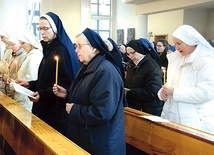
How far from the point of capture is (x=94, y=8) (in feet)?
55.8

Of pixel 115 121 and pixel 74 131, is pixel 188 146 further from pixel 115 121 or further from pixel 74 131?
pixel 74 131

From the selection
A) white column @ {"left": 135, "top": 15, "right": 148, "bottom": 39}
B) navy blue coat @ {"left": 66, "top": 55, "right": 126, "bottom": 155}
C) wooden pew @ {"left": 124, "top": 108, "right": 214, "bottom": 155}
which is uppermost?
white column @ {"left": 135, "top": 15, "right": 148, "bottom": 39}

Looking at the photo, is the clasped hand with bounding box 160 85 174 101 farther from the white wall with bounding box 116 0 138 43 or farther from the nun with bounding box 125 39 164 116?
the white wall with bounding box 116 0 138 43

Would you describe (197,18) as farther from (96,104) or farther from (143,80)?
(96,104)

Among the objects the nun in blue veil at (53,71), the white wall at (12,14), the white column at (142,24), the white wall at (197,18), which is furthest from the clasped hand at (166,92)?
the white wall at (197,18)

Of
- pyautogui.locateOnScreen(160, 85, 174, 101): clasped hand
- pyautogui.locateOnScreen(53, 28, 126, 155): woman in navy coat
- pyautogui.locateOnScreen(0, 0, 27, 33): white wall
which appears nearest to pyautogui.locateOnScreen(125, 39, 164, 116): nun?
pyautogui.locateOnScreen(160, 85, 174, 101): clasped hand

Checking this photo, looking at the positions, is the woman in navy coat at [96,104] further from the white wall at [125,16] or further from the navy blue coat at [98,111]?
the white wall at [125,16]

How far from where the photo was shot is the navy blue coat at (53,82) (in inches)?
95.3

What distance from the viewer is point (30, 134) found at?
2.03m

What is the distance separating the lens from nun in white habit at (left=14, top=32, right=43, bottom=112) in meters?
3.30

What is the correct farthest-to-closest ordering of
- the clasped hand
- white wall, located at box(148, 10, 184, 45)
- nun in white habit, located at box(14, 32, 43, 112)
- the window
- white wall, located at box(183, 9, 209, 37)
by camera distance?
the window → white wall, located at box(148, 10, 184, 45) → white wall, located at box(183, 9, 209, 37) → nun in white habit, located at box(14, 32, 43, 112) → the clasped hand

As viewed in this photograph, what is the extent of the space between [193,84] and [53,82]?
3.78ft

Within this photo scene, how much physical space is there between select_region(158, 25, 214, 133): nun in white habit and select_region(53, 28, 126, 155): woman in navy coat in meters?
0.60

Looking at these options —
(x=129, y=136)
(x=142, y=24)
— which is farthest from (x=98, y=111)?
(x=142, y=24)
